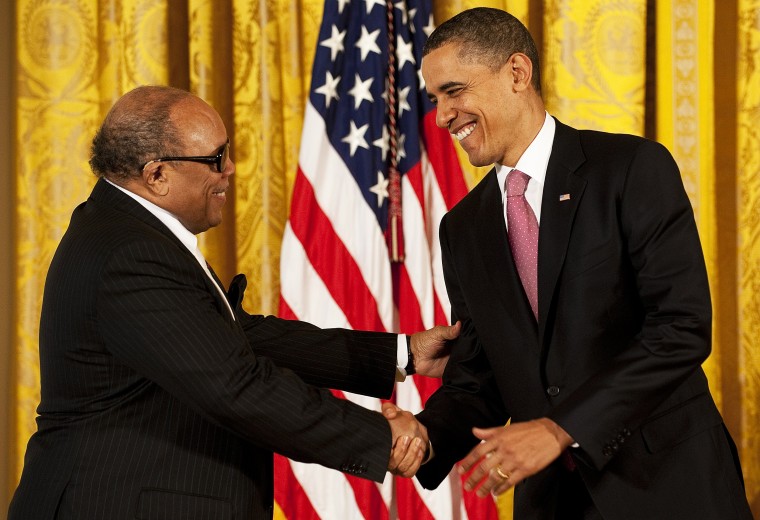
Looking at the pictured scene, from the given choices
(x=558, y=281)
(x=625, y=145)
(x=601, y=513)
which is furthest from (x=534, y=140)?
(x=601, y=513)

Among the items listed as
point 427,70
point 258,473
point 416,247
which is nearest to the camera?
point 258,473

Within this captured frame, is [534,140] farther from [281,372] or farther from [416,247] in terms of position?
[416,247]

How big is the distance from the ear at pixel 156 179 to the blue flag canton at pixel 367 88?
4.74 feet

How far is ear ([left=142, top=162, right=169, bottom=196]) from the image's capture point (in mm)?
2295

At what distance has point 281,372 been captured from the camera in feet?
7.32

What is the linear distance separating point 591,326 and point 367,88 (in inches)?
76.9

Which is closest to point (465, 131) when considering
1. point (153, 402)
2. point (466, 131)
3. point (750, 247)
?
point (466, 131)

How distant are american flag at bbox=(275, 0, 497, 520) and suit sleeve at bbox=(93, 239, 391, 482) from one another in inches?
58.9

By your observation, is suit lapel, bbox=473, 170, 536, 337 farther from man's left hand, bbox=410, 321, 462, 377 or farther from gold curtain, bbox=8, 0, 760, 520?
gold curtain, bbox=8, 0, 760, 520

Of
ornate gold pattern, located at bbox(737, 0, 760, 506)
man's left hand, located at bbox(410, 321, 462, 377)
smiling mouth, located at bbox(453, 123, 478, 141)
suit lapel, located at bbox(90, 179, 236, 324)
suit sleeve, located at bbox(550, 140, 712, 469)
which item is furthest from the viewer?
ornate gold pattern, located at bbox(737, 0, 760, 506)

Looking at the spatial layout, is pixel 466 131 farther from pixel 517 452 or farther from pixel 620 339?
pixel 517 452

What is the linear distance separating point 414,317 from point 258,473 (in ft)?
5.18

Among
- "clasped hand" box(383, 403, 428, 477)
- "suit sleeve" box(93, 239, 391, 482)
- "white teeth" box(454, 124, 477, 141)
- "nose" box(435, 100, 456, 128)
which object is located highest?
"nose" box(435, 100, 456, 128)

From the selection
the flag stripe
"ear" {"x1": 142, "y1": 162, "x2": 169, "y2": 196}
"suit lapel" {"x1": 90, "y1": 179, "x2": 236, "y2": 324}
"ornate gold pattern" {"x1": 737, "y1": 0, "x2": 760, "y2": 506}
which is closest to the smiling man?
"suit lapel" {"x1": 90, "y1": 179, "x2": 236, "y2": 324}
